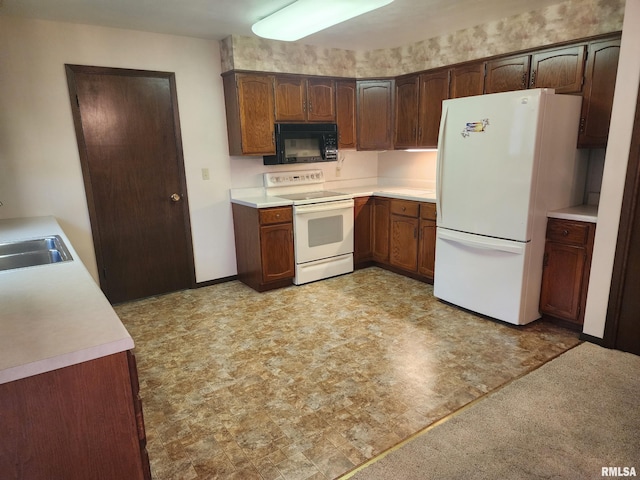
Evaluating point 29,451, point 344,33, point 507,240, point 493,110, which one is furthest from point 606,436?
point 344,33

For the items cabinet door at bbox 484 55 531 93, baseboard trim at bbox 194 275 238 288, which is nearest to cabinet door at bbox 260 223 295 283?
baseboard trim at bbox 194 275 238 288

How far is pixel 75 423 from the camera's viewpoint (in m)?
1.11

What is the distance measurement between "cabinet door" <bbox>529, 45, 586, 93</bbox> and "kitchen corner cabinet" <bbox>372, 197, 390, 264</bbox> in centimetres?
176

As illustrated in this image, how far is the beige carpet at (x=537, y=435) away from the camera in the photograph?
5.79 feet

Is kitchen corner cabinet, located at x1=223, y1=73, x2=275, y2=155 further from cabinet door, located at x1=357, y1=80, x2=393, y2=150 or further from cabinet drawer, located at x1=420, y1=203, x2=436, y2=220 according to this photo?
cabinet drawer, located at x1=420, y1=203, x2=436, y2=220

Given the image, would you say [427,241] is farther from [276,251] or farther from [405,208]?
[276,251]

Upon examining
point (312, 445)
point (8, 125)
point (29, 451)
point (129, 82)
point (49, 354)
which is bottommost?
point (312, 445)

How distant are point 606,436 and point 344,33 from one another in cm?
351

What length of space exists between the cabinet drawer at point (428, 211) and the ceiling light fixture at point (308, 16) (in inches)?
71.4

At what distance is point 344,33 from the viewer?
12.0 feet

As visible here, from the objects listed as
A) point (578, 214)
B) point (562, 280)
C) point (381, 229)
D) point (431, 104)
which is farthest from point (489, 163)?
point (381, 229)

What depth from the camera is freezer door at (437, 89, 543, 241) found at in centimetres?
275

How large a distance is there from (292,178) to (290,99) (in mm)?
844

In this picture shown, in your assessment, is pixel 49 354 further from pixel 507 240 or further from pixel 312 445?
pixel 507 240
